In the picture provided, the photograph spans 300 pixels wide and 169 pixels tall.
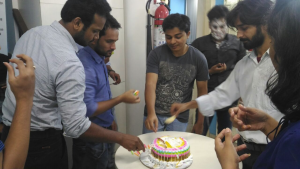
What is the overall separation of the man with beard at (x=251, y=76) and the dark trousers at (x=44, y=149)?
37.9 inches

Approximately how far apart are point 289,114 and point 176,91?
4.43ft

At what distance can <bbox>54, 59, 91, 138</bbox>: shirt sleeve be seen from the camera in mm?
1161

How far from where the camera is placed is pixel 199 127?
2209 millimetres

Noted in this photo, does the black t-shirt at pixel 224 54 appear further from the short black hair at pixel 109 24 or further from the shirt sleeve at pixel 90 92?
the shirt sleeve at pixel 90 92

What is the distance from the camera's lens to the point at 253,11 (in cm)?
155

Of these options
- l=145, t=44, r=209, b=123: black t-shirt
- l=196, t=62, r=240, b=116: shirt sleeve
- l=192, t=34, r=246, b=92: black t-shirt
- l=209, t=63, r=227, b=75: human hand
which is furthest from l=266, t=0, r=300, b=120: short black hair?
l=192, t=34, r=246, b=92: black t-shirt

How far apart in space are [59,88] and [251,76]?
1185 millimetres

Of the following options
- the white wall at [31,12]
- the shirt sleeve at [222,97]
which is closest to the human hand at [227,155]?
the shirt sleeve at [222,97]

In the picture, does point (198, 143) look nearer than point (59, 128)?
No

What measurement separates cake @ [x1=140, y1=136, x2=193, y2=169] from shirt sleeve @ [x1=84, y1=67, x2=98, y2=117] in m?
0.46

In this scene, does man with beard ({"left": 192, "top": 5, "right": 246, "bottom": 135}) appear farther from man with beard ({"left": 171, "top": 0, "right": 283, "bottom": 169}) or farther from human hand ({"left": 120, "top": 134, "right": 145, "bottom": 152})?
human hand ({"left": 120, "top": 134, "right": 145, "bottom": 152})

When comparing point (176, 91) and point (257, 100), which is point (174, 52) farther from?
point (257, 100)

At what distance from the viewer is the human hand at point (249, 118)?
115 centimetres

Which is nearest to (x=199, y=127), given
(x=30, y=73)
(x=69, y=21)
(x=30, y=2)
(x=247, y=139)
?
(x=247, y=139)
